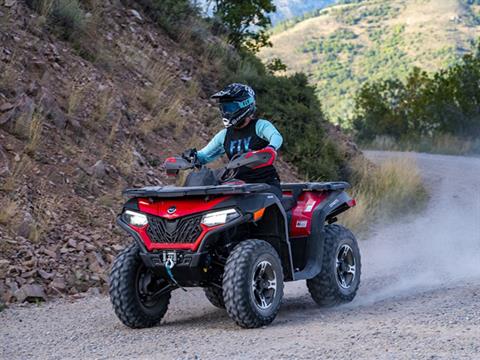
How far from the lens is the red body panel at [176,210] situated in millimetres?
7883

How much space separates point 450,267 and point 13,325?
599 centimetres

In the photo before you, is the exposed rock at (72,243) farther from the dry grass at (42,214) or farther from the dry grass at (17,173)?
the dry grass at (17,173)

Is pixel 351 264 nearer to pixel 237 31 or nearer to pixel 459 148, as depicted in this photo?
pixel 237 31

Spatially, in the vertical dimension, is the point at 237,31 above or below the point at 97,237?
above

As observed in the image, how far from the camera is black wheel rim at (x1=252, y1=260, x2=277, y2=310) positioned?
8039 mm

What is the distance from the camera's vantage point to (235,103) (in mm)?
8695

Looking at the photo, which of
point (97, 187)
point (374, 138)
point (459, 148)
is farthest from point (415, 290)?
point (374, 138)

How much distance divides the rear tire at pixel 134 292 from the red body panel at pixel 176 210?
33 centimetres

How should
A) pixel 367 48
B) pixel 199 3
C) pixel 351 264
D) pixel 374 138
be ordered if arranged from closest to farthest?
pixel 351 264
pixel 199 3
pixel 374 138
pixel 367 48

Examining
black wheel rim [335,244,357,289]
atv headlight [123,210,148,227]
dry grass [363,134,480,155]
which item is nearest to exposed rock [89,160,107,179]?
black wheel rim [335,244,357,289]

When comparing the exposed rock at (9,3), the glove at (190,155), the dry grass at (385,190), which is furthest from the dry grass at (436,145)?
the glove at (190,155)

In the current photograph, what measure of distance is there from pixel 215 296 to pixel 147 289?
1095 mm

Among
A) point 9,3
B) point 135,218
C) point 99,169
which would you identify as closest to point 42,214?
point 99,169

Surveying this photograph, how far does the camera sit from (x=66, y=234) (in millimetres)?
11672
